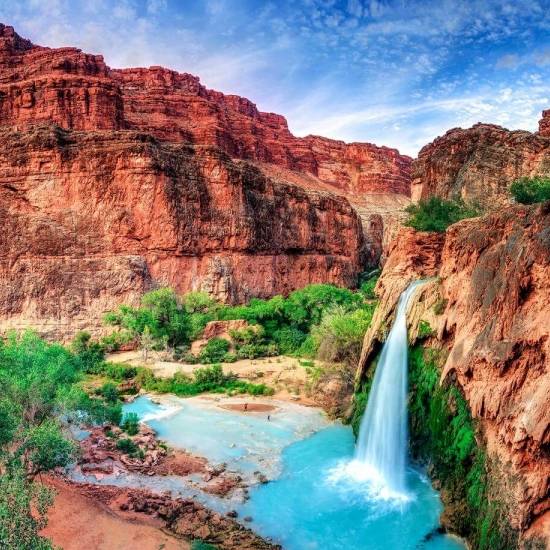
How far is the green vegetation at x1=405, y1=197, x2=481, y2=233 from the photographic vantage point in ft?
68.1

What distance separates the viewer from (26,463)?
902cm

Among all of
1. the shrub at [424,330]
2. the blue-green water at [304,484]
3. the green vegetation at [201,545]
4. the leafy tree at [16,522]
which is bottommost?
the blue-green water at [304,484]

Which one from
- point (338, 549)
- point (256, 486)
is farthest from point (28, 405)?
point (338, 549)

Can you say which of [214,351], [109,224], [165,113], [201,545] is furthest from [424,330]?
[165,113]

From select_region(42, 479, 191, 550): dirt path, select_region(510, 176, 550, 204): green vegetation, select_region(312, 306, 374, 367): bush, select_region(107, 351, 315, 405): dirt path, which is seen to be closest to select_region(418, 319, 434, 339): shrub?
select_region(510, 176, 550, 204): green vegetation

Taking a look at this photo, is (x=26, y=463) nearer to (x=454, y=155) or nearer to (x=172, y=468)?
(x=172, y=468)

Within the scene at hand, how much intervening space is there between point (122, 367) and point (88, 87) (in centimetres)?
3126

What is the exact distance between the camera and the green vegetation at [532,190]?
54.2 feet

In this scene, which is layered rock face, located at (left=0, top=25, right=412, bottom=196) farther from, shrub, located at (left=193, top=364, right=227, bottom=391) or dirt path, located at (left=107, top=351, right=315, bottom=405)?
shrub, located at (left=193, top=364, right=227, bottom=391)

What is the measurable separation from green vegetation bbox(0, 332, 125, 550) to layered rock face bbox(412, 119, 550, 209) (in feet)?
58.2

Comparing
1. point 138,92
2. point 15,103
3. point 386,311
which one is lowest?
point 386,311

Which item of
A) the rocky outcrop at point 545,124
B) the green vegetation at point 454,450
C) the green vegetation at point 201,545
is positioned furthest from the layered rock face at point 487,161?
the green vegetation at point 201,545

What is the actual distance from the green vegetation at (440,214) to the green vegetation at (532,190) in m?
2.46

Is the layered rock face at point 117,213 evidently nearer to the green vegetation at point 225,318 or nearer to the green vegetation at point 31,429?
the green vegetation at point 225,318
